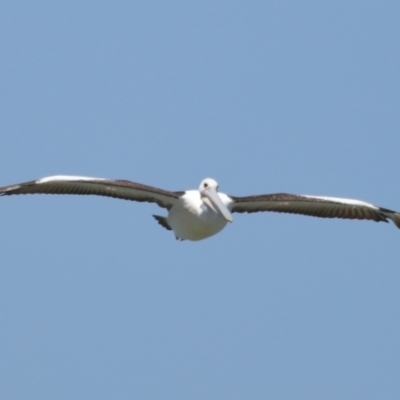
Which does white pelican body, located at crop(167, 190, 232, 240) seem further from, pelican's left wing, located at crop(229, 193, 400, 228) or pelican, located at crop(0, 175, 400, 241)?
pelican's left wing, located at crop(229, 193, 400, 228)

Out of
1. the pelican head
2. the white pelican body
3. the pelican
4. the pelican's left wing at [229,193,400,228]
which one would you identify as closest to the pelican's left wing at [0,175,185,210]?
the pelican

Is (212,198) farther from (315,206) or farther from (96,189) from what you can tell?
(315,206)

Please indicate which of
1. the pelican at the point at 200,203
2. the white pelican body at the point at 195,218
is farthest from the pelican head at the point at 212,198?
the white pelican body at the point at 195,218

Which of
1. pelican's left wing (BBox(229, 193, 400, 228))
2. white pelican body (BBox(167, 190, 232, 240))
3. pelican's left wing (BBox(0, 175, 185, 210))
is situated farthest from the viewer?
pelican's left wing (BBox(229, 193, 400, 228))

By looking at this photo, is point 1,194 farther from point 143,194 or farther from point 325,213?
point 325,213

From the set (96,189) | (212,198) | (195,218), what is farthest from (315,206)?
(96,189)

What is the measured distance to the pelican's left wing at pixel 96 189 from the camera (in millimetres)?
21906

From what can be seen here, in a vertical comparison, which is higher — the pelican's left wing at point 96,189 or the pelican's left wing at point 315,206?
the pelican's left wing at point 96,189

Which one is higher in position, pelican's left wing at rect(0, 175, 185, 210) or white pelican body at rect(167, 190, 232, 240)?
pelican's left wing at rect(0, 175, 185, 210)

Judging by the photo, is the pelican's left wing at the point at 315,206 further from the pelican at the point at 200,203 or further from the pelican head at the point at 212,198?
the pelican head at the point at 212,198

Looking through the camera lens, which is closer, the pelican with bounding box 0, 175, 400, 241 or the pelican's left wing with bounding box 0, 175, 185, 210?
the pelican's left wing with bounding box 0, 175, 185, 210

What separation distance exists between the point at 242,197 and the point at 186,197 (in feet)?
3.68

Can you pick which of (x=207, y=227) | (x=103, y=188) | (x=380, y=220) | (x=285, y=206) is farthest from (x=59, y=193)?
(x=380, y=220)

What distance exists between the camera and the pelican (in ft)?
72.5
